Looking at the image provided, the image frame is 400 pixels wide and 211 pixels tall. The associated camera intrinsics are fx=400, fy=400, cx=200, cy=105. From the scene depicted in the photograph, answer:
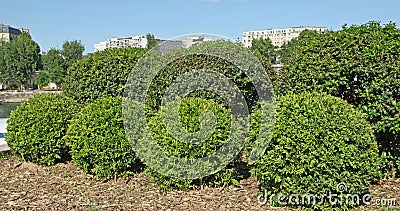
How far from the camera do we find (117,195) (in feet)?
15.4

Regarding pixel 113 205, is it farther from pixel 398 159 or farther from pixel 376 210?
pixel 398 159

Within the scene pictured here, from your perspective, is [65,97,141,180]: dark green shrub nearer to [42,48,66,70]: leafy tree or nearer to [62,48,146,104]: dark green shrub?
[62,48,146,104]: dark green shrub

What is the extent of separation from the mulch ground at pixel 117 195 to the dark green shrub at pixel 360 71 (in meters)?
0.95

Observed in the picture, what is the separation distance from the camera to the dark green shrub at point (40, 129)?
5.76 m

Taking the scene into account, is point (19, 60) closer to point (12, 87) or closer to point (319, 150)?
point (12, 87)

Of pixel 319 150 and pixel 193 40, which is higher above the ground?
pixel 193 40

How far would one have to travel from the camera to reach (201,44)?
571 cm

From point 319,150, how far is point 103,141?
259cm

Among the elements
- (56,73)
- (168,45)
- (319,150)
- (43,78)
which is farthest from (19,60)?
(319,150)

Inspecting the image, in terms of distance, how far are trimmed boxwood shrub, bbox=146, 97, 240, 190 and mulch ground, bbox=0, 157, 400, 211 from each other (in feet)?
0.42

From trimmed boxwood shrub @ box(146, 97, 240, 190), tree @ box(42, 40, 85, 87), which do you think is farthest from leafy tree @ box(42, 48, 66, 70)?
trimmed boxwood shrub @ box(146, 97, 240, 190)

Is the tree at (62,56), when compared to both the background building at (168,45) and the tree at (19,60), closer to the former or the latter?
the tree at (19,60)

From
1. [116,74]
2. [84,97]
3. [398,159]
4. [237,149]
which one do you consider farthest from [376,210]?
[84,97]

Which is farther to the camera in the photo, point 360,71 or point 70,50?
point 70,50
